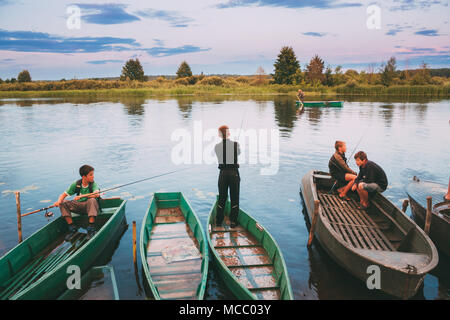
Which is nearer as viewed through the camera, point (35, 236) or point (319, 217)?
point (35, 236)

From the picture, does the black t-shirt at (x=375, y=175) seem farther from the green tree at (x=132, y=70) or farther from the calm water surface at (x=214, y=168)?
the green tree at (x=132, y=70)

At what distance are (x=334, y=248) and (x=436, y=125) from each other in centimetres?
2654

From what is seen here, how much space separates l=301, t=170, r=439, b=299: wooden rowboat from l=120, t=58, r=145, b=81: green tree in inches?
4197

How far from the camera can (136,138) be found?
23.6 m

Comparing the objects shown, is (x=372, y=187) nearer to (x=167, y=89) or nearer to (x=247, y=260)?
(x=247, y=260)

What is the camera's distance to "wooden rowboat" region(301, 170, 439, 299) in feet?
18.4

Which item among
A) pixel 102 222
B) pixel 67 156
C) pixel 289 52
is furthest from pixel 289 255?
pixel 289 52

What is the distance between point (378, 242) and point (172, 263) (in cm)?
494

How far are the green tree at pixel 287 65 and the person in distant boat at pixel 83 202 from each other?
256ft

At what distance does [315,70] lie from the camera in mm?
82062

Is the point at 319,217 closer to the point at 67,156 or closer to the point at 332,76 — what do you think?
the point at 67,156

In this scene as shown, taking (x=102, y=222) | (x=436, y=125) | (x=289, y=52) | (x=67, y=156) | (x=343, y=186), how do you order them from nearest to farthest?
(x=102, y=222)
(x=343, y=186)
(x=67, y=156)
(x=436, y=125)
(x=289, y=52)

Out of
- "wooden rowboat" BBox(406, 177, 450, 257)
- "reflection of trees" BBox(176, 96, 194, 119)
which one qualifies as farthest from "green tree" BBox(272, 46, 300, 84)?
"wooden rowboat" BBox(406, 177, 450, 257)

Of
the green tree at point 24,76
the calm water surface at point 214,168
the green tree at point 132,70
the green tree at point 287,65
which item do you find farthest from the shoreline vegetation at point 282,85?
the calm water surface at point 214,168
